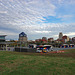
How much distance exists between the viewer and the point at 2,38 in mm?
51312

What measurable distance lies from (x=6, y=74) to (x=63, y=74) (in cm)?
380

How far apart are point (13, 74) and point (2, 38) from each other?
47988mm

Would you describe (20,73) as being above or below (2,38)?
below

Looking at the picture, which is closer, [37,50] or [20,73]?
[20,73]

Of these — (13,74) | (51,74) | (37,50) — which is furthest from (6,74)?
(37,50)

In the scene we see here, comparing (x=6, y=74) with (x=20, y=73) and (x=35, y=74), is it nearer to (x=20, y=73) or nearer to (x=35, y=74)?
(x=20, y=73)

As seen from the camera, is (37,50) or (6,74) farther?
(37,50)

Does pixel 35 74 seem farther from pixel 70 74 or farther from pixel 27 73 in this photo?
pixel 70 74

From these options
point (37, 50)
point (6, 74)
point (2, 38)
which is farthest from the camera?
point (2, 38)

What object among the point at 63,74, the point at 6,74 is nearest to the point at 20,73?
the point at 6,74

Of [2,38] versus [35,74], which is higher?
[2,38]

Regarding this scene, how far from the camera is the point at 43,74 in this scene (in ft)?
21.4

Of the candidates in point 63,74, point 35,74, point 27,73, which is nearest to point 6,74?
point 27,73

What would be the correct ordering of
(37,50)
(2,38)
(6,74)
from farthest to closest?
(2,38) < (37,50) < (6,74)
